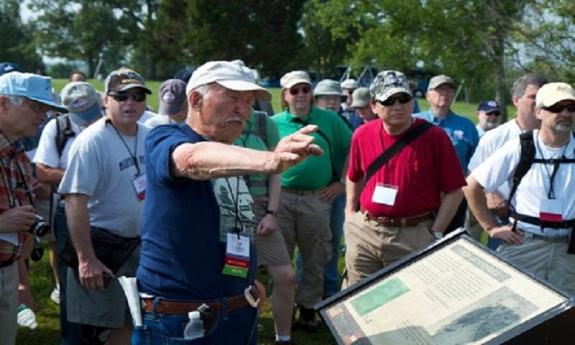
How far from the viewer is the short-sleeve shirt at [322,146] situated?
5.55 metres

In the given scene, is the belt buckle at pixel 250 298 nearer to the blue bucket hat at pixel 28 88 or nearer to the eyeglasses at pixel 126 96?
the blue bucket hat at pixel 28 88

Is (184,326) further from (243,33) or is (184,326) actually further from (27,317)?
(243,33)

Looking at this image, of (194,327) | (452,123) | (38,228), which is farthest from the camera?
(452,123)

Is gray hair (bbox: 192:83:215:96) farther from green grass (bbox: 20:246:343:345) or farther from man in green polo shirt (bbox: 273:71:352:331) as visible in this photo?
green grass (bbox: 20:246:343:345)

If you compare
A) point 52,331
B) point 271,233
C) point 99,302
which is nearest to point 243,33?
point 52,331

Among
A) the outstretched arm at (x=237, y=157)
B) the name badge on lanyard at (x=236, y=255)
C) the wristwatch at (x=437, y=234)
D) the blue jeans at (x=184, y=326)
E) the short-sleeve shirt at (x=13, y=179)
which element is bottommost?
the wristwatch at (x=437, y=234)

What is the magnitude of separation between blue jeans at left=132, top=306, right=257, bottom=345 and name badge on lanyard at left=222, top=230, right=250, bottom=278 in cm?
17

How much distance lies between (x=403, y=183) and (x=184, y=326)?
7.28 ft

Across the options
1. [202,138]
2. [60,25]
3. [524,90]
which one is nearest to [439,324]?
[202,138]

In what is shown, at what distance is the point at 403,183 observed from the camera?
171 inches

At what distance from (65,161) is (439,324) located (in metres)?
3.60

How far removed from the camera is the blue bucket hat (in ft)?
11.1

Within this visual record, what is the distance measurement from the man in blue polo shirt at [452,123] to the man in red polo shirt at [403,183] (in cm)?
188

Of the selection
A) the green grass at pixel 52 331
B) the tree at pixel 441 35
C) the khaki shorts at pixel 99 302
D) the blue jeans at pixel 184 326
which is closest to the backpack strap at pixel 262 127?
the khaki shorts at pixel 99 302
